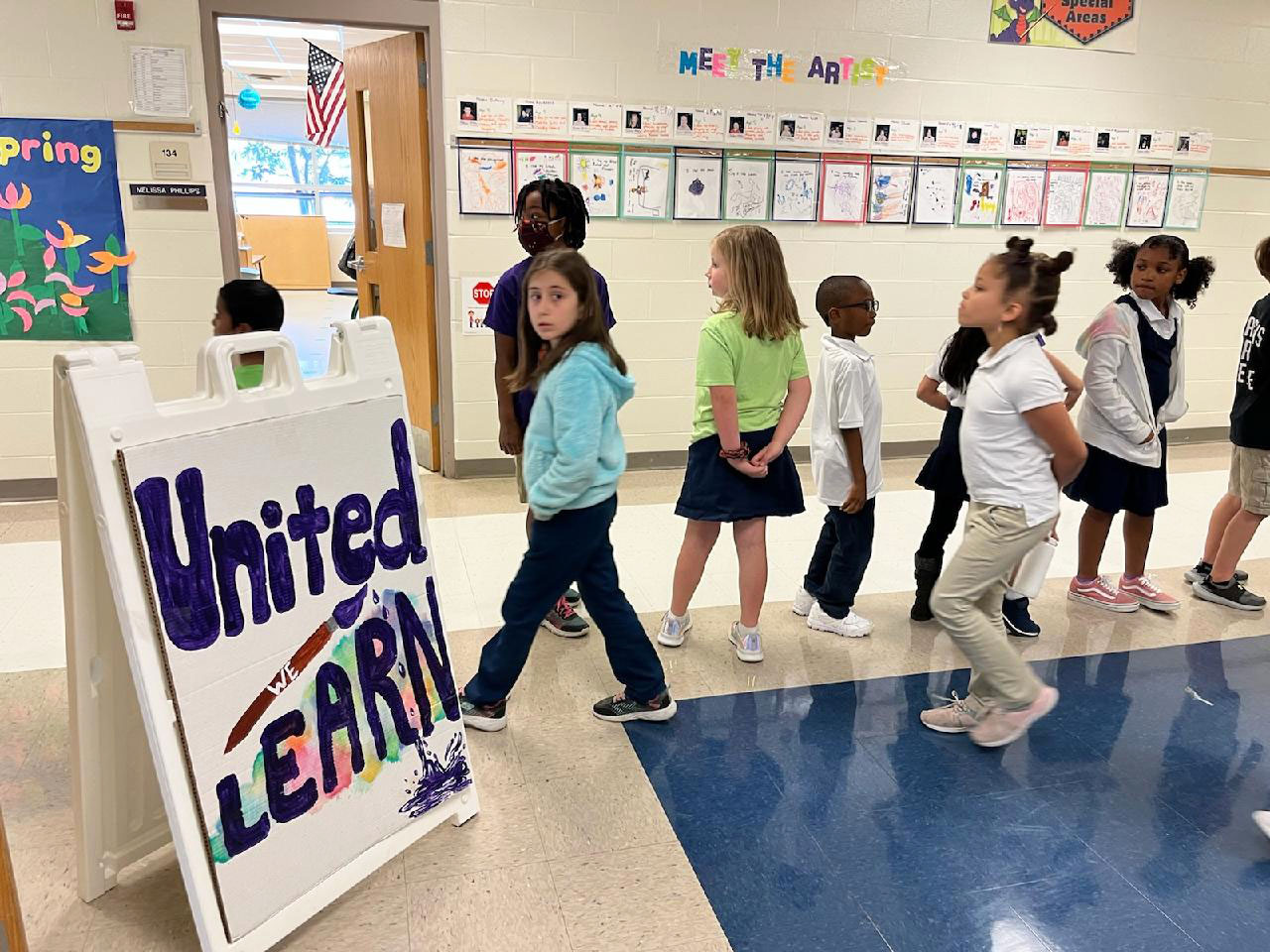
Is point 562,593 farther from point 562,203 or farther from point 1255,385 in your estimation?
point 1255,385

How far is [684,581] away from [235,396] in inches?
63.1

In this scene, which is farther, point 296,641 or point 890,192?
point 890,192

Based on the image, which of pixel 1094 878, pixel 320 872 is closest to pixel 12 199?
pixel 320 872

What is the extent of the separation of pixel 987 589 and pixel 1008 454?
36cm

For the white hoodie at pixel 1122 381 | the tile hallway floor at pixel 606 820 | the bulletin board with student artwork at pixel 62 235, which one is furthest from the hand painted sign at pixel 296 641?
the bulletin board with student artwork at pixel 62 235

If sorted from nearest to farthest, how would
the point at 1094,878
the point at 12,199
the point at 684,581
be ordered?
Result: the point at 1094,878 < the point at 684,581 < the point at 12,199

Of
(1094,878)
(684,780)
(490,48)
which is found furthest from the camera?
(490,48)

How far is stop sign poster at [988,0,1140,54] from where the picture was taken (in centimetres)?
471

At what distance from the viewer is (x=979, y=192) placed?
4930 mm

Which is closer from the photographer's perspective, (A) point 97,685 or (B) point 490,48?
(A) point 97,685

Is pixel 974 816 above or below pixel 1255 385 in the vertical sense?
below

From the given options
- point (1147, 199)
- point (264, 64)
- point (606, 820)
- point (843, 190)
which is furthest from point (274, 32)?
point (606, 820)

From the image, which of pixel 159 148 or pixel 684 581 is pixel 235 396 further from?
pixel 159 148

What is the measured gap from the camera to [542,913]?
1.76 meters
